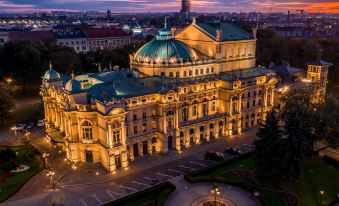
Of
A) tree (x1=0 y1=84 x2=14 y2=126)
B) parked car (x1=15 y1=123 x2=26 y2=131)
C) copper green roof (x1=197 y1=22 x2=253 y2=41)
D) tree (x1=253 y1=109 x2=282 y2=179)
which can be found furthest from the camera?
tree (x1=0 y1=84 x2=14 y2=126)

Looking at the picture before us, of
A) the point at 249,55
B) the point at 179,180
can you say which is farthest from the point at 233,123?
the point at 179,180

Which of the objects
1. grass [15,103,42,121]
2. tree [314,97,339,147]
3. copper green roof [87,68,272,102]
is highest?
copper green roof [87,68,272,102]

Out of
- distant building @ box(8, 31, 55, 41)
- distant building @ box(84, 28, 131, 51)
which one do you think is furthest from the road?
distant building @ box(84, 28, 131, 51)

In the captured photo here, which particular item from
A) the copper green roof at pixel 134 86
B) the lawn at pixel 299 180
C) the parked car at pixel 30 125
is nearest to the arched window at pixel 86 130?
the copper green roof at pixel 134 86

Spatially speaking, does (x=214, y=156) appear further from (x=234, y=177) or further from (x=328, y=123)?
(x=328, y=123)

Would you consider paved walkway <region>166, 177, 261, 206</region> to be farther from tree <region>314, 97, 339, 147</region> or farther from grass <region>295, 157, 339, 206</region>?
tree <region>314, 97, 339, 147</region>

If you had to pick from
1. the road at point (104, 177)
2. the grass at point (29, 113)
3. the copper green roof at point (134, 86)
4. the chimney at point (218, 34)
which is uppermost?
the chimney at point (218, 34)

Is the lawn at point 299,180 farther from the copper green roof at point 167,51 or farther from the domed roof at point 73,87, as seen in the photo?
A: the domed roof at point 73,87
